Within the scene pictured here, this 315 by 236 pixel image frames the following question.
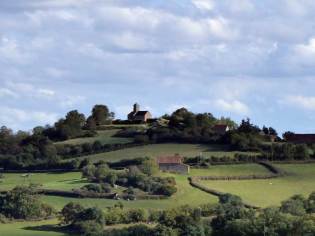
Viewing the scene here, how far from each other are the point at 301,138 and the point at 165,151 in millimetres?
21028

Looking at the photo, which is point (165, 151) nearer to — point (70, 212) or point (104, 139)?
point (104, 139)

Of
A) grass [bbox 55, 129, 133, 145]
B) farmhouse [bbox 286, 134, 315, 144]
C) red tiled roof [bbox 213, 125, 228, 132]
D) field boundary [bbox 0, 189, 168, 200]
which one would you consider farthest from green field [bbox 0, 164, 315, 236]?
red tiled roof [bbox 213, 125, 228, 132]

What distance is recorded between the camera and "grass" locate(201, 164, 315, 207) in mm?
124150

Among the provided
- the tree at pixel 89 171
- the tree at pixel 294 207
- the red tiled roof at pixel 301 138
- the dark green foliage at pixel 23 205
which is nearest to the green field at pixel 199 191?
the tree at pixel 89 171

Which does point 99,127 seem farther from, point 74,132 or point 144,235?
point 144,235

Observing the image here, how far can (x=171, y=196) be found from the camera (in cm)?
12519

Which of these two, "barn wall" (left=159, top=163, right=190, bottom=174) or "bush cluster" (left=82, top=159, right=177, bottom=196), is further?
"barn wall" (left=159, top=163, right=190, bottom=174)

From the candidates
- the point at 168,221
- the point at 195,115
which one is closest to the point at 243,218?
the point at 168,221

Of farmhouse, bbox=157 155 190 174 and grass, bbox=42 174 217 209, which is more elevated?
farmhouse, bbox=157 155 190 174

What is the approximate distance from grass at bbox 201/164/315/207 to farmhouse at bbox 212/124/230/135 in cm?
2596

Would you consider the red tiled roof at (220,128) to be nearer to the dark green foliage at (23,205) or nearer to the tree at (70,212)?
the dark green foliage at (23,205)

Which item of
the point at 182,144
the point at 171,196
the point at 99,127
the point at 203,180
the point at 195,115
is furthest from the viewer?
the point at 99,127

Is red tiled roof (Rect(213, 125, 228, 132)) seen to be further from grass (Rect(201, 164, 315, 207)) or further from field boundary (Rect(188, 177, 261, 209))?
field boundary (Rect(188, 177, 261, 209))

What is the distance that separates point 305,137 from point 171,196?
146 feet
